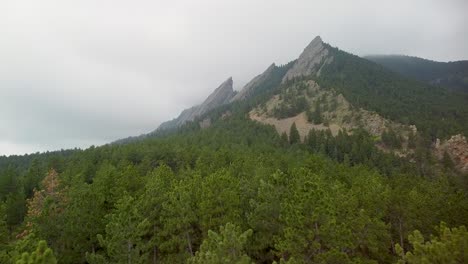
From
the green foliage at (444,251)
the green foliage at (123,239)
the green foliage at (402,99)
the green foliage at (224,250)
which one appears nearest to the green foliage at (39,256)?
the green foliage at (224,250)

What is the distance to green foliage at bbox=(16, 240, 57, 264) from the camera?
1412 centimetres

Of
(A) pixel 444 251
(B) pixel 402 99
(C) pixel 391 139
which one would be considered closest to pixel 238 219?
(A) pixel 444 251

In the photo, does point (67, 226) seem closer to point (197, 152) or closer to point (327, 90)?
point (197, 152)

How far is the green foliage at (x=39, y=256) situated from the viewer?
1412 cm

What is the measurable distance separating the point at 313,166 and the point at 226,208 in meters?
27.2

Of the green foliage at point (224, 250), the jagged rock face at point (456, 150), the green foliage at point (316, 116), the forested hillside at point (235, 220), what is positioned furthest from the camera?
the green foliage at point (316, 116)

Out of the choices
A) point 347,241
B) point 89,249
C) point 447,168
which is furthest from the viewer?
point 447,168

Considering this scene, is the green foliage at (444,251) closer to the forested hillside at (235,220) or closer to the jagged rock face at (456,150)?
the forested hillside at (235,220)

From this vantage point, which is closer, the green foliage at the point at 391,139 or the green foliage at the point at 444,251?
the green foliage at the point at 444,251

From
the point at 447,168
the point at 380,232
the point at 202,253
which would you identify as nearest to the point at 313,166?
the point at 380,232

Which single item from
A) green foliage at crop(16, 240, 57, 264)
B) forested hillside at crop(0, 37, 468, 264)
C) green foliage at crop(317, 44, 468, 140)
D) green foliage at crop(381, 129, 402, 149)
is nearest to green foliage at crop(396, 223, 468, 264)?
forested hillside at crop(0, 37, 468, 264)

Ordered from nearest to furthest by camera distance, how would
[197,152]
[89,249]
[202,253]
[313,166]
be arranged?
[202,253], [89,249], [313,166], [197,152]

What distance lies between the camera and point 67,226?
96.4 feet

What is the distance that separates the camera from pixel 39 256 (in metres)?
14.5
